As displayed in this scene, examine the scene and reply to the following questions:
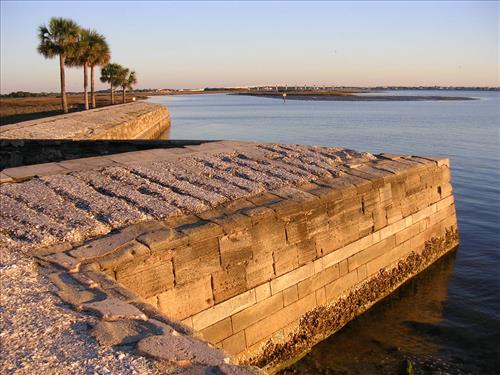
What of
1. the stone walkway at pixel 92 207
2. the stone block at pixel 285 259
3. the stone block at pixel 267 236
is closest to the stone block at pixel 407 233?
the stone walkway at pixel 92 207

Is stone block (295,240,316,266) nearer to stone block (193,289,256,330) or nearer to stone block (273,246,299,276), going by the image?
stone block (273,246,299,276)

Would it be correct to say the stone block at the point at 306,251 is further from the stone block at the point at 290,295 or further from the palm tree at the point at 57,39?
the palm tree at the point at 57,39

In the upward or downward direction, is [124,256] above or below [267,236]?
above

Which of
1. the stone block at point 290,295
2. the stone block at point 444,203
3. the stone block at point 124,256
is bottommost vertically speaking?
the stone block at point 290,295

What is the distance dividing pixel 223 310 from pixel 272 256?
908 millimetres

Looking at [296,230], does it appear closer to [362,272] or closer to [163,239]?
[362,272]

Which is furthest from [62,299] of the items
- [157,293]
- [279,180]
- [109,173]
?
[279,180]

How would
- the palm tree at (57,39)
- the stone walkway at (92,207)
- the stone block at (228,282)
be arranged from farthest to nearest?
the palm tree at (57,39) < the stone block at (228,282) < the stone walkway at (92,207)

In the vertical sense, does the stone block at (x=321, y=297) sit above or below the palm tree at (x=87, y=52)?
below

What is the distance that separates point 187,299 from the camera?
467 cm

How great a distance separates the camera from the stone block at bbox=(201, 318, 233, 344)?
4.83 meters

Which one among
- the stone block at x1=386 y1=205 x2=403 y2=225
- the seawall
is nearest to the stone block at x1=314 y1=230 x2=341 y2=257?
the stone block at x1=386 y1=205 x2=403 y2=225

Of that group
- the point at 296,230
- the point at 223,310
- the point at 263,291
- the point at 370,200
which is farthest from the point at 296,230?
the point at 370,200

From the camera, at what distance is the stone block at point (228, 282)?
196 inches
